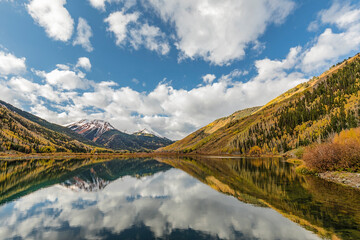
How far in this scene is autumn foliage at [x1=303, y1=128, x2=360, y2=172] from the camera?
3978 centimetres

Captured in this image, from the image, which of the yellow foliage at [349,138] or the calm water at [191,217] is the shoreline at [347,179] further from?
the yellow foliage at [349,138]

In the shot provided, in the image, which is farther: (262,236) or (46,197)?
(46,197)

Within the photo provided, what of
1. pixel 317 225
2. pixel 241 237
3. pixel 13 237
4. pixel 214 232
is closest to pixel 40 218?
pixel 13 237

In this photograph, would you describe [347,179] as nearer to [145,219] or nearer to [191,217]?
[191,217]

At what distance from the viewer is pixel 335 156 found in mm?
43562

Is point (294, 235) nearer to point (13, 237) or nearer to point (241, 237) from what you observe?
point (241, 237)

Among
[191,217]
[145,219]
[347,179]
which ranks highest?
[347,179]

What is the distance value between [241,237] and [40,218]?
939 inches

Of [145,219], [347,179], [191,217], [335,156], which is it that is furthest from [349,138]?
[145,219]

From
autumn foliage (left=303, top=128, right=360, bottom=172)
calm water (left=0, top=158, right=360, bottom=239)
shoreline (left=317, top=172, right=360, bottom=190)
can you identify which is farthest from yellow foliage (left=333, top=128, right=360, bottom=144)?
calm water (left=0, top=158, right=360, bottom=239)

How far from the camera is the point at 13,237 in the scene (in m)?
16.4

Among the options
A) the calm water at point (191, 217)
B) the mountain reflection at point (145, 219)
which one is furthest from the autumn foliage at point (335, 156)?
the mountain reflection at point (145, 219)

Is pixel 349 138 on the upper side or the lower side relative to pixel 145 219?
upper

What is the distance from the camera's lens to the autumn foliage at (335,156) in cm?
3978
